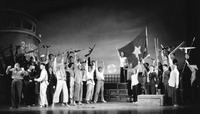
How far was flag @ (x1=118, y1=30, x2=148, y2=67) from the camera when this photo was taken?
1080cm

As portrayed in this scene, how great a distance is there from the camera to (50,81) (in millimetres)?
8945

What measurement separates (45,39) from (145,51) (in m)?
4.25

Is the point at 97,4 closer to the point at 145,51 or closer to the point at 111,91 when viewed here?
the point at 145,51

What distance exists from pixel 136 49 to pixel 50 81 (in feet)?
13.1

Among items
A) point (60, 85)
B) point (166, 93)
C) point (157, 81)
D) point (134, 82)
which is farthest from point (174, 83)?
point (60, 85)

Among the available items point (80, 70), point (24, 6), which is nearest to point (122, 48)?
point (80, 70)

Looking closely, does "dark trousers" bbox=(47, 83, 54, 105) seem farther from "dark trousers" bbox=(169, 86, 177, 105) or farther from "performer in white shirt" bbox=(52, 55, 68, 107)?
"dark trousers" bbox=(169, 86, 177, 105)

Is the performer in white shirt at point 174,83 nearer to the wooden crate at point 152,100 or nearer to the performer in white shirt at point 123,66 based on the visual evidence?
the wooden crate at point 152,100

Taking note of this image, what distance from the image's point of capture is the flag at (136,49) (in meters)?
10.8

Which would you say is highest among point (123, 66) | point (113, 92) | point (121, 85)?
point (123, 66)

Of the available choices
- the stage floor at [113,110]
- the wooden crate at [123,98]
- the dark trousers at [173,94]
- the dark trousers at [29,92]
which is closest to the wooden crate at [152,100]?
the dark trousers at [173,94]

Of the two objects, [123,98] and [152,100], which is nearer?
[152,100]

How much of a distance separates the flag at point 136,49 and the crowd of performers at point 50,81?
5.61 feet

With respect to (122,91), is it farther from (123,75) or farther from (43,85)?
(43,85)
